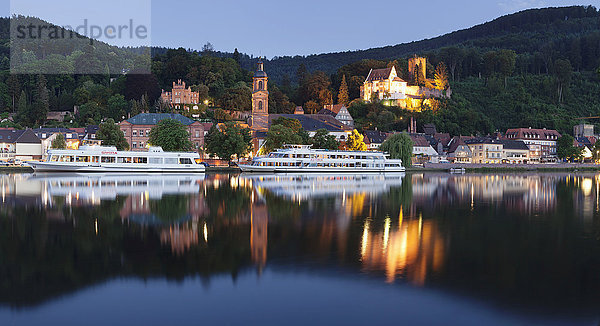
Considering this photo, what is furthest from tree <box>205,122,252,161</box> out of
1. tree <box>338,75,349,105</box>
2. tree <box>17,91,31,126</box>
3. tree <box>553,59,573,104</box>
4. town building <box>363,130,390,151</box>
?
tree <box>553,59,573,104</box>

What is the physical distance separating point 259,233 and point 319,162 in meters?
46.0

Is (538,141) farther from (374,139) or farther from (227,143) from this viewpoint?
(227,143)

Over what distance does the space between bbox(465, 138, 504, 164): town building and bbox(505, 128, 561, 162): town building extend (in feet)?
31.1

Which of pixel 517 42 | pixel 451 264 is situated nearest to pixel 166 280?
pixel 451 264

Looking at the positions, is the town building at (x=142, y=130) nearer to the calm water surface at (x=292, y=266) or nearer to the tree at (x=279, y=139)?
the tree at (x=279, y=139)

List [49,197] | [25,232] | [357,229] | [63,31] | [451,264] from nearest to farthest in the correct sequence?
[451,264] < [25,232] < [357,229] < [49,197] < [63,31]

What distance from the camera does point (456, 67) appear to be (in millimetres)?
156500

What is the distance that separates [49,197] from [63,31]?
120m

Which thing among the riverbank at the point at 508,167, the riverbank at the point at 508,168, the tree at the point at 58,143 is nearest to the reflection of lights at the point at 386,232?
the riverbank at the point at 508,168

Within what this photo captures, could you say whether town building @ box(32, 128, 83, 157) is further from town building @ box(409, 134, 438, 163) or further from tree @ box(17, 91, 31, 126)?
town building @ box(409, 134, 438, 163)

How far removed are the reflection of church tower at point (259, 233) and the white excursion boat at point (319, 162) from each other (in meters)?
34.9

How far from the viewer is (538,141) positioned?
105312mm

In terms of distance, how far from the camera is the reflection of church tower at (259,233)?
48.6ft

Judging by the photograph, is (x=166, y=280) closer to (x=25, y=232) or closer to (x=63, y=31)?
(x=25, y=232)
